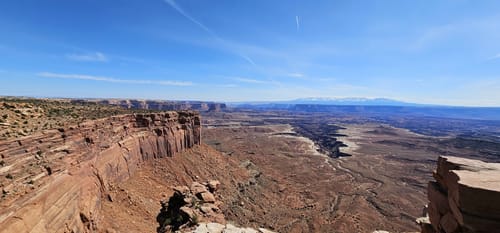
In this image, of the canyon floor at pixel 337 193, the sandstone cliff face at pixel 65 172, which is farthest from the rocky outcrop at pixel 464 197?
the canyon floor at pixel 337 193

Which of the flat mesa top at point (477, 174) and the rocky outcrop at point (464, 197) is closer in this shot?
the rocky outcrop at point (464, 197)

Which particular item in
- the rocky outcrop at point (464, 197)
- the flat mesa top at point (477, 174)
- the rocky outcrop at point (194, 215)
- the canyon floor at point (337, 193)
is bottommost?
the canyon floor at point (337, 193)

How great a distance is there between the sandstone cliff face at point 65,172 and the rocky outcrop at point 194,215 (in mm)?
6289

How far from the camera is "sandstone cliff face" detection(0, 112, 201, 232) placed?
16.9 meters

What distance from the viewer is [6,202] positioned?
1588 cm

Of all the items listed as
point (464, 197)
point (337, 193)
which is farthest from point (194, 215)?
point (337, 193)

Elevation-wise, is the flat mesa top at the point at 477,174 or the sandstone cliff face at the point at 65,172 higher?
the flat mesa top at the point at 477,174

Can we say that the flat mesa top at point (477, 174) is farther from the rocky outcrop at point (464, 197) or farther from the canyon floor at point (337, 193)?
the canyon floor at point (337, 193)

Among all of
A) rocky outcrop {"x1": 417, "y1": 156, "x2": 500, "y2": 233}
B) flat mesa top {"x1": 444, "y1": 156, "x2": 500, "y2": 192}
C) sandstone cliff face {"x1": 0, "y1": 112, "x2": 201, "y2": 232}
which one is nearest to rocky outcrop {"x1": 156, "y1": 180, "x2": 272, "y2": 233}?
sandstone cliff face {"x1": 0, "y1": 112, "x2": 201, "y2": 232}

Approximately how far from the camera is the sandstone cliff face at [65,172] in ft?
55.3

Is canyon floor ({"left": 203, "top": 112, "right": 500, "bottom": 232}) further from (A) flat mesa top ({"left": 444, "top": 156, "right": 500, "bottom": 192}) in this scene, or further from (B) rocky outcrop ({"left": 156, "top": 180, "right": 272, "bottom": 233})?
(A) flat mesa top ({"left": 444, "top": 156, "right": 500, "bottom": 192})

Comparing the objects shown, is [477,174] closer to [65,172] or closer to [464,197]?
[464,197]

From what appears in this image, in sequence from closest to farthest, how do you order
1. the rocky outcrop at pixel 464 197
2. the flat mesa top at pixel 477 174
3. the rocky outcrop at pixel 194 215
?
the rocky outcrop at pixel 464 197 → the flat mesa top at pixel 477 174 → the rocky outcrop at pixel 194 215

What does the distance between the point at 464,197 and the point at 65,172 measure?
24534 millimetres
